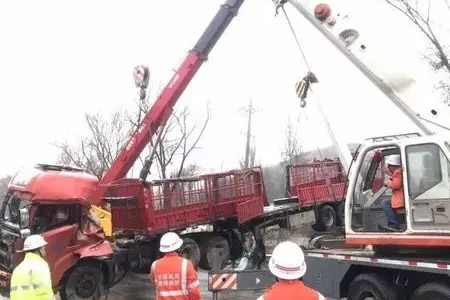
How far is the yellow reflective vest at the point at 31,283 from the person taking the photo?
542 centimetres

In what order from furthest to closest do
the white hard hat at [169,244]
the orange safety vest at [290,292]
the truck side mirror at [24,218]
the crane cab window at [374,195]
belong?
1. the truck side mirror at [24,218]
2. the crane cab window at [374,195]
3. the white hard hat at [169,244]
4. the orange safety vest at [290,292]

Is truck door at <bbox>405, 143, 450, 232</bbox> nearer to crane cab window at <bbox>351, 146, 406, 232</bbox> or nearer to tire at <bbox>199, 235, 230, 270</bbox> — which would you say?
crane cab window at <bbox>351, 146, 406, 232</bbox>

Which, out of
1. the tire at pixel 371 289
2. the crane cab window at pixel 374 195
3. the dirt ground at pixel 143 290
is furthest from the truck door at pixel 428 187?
the dirt ground at pixel 143 290

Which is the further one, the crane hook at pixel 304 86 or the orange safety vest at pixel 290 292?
the crane hook at pixel 304 86

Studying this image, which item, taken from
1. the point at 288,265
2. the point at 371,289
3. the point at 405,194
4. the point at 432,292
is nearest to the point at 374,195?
the point at 405,194

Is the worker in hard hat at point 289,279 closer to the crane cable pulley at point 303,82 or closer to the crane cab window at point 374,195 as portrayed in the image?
the crane cab window at point 374,195

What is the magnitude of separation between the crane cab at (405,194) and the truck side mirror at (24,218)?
599cm

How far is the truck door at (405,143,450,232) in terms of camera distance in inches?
274

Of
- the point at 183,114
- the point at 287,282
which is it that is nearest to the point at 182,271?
the point at 287,282

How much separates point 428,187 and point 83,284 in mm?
7048

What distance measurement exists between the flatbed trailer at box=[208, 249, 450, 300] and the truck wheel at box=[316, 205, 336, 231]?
6.90 metres

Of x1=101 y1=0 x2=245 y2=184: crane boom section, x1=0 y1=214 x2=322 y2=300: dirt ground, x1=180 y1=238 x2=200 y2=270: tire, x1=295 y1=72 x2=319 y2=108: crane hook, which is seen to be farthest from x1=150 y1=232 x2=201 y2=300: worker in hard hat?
x1=101 y1=0 x2=245 y2=184: crane boom section

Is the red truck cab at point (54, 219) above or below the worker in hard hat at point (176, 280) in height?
above

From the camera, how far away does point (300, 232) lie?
19750mm
